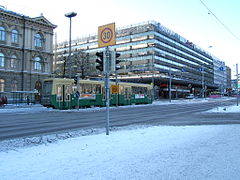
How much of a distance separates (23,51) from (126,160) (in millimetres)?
41516

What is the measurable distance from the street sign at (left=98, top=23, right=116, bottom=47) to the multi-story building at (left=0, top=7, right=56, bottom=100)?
114 ft

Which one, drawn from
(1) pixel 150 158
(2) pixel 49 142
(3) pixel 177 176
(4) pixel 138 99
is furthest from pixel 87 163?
(4) pixel 138 99

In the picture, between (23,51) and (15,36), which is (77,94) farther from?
(15,36)

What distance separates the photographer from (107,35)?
9344 mm

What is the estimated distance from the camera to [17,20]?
1642 inches

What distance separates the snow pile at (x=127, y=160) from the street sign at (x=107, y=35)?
3671 mm

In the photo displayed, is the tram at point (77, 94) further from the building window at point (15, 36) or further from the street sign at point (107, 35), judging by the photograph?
the building window at point (15, 36)

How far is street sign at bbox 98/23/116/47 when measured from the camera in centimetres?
918

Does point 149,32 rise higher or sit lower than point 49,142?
higher

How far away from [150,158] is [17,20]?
4223 centimetres

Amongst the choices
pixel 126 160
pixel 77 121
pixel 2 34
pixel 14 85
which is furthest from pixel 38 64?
pixel 126 160

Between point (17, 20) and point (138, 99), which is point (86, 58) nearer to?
point (17, 20)

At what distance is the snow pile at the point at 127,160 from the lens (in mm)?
4492

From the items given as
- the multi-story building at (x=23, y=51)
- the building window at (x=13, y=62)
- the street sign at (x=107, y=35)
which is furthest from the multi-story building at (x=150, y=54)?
the street sign at (x=107, y=35)
